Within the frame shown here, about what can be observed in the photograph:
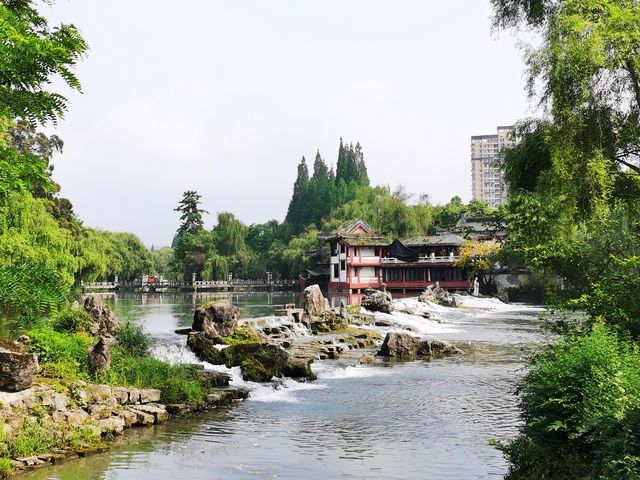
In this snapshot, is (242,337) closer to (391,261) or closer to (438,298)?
(438,298)

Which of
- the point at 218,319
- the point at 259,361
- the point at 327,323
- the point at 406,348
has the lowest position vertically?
the point at 406,348

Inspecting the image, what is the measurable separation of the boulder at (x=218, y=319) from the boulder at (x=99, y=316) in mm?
4540

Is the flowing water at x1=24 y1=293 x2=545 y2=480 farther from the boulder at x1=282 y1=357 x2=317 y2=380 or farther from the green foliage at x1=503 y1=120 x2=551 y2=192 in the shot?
the green foliage at x1=503 y1=120 x2=551 y2=192

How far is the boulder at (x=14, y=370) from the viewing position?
42.2ft

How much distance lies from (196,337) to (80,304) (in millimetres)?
4314

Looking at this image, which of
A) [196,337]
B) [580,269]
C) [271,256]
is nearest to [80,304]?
[196,337]

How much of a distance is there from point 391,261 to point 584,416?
201 feet

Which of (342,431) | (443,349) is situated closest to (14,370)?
(342,431)

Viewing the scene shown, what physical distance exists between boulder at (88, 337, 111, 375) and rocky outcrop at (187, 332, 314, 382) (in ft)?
16.7

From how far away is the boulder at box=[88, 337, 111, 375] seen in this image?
15625 mm

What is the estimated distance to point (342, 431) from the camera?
14.1m

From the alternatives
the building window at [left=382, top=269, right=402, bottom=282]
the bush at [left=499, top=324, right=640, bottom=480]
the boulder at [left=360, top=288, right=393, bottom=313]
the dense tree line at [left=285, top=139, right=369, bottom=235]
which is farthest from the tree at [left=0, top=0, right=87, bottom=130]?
the dense tree line at [left=285, top=139, right=369, bottom=235]

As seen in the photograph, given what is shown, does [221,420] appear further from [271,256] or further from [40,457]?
[271,256]

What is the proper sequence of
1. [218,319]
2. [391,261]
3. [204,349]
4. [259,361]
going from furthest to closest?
[391,261] < [218,319] < [204,349] < [259,361]
